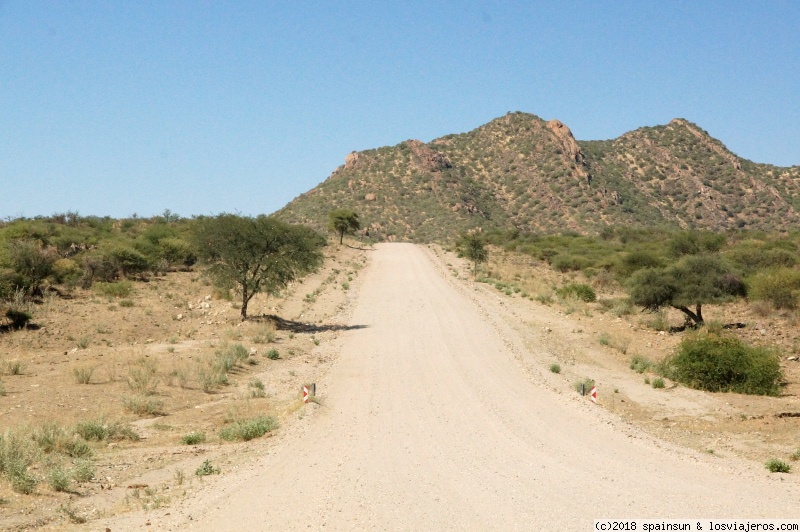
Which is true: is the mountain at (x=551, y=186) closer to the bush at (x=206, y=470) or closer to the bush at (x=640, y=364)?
A: the bush at (x=640, y=364)

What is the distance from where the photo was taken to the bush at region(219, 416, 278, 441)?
14.2 metres

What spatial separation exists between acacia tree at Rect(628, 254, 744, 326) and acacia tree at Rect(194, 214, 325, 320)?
15572mm

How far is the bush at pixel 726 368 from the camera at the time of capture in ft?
65.0

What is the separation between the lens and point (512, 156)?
119062mm

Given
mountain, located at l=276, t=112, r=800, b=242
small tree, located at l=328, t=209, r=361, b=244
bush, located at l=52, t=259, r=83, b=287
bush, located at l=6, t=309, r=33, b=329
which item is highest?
mountain, located at l=276, t=112, r=800, b=242

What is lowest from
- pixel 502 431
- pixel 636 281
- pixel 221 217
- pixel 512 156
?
pixel 502 431

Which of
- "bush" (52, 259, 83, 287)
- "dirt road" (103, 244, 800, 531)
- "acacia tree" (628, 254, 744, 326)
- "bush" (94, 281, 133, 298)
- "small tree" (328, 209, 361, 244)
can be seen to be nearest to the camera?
"dirt road" (103, 244, 800, 531)

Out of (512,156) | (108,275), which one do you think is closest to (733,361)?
(108,275)

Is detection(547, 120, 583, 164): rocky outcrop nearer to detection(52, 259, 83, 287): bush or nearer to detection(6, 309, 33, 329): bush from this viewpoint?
detection(52, 259, 83, 287): bush

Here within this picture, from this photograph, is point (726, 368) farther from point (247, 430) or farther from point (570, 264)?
point (570, 264)

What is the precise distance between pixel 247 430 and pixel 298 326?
47.9ft

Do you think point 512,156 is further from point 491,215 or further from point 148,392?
point 148,392

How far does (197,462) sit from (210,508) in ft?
10.1

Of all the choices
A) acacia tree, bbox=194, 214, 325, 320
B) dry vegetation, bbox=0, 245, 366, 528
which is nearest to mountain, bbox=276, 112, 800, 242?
acacia tree, bbox=194, 214, 325, 320
